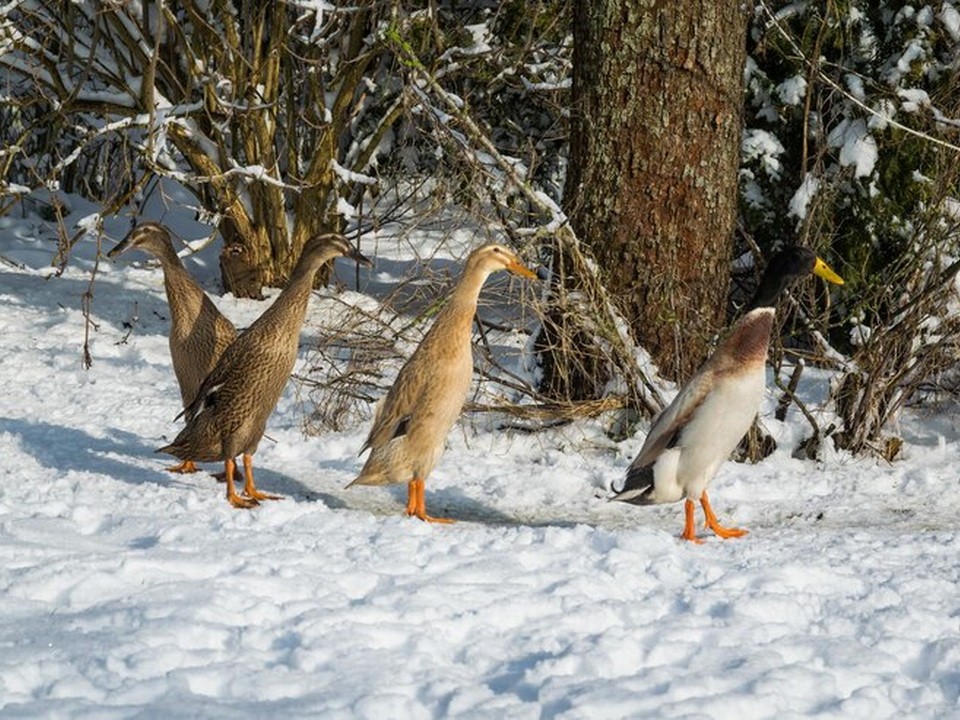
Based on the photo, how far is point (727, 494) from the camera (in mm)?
7176

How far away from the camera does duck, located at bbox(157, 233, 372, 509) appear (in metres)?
6.45

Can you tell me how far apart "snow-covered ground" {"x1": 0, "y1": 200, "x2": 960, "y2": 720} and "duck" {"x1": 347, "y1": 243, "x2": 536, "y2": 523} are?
0.95 feet

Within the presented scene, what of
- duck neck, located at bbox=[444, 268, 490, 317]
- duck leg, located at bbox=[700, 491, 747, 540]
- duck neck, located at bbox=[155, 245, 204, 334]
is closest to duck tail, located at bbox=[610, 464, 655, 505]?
duck leg, located at bbox=[700, 491, 747, 540]

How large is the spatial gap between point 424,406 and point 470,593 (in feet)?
5.33


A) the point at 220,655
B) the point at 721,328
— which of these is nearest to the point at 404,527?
the point at 220,655

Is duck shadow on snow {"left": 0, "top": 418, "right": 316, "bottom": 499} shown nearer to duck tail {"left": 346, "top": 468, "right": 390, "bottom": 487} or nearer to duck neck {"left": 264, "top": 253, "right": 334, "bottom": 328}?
duck tail {"left": 346, "top": 468, "right": 390, "bottom": 487}

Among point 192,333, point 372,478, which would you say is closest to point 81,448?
point 192,333

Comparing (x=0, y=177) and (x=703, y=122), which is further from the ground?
(x=703, y=122)

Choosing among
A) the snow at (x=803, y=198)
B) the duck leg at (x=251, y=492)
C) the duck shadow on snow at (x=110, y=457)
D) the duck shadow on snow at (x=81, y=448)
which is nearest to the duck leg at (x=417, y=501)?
the duck leg at (x=251, y=492)

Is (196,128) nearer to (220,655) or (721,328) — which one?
(721,328)

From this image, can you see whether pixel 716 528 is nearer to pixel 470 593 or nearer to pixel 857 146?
pixel 470 593

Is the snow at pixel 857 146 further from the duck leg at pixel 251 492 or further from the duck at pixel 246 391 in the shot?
the duck leg at pixel 251 492

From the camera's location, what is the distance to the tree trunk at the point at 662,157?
768 centimetres

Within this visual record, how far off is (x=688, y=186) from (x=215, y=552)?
3.65 m
